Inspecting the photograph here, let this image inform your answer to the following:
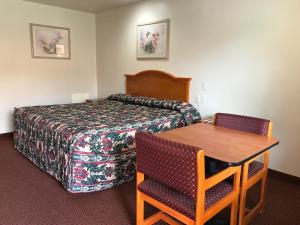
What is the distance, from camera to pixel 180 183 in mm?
1486

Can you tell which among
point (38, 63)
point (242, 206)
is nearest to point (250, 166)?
point (242, 206)

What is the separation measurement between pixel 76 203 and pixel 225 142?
152 centimetres

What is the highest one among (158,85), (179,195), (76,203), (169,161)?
(158,85)

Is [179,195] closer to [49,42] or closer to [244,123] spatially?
[244,123]

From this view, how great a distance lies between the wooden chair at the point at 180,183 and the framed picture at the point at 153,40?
105 inches

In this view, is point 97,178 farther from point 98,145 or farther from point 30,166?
point 30,166

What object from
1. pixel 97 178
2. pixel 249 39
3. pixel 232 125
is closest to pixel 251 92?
pixel 249 39

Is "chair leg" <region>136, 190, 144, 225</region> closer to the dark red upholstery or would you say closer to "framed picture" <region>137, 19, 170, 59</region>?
the dark red upholstery

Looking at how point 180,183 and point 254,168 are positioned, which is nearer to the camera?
point 180,183

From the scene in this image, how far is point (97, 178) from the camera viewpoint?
2.55m

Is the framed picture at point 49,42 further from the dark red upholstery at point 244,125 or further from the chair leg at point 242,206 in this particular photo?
the chair leg at point 242,206

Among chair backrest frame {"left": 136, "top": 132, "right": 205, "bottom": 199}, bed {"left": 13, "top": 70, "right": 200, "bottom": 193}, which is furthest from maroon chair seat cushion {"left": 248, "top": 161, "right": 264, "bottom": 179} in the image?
bed {"left": 13, "top": 70, "right": 200, "bottom": 193}

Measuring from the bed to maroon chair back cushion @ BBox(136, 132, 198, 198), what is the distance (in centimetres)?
94

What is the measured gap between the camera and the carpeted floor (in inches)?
84.9
